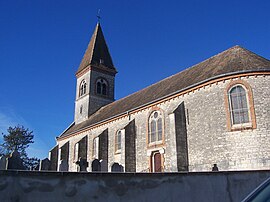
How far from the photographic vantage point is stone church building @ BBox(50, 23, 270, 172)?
15164 millimetres

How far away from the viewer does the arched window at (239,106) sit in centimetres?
1563

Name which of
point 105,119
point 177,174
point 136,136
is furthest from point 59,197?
point 105,119

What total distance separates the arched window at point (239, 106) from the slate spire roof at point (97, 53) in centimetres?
2284

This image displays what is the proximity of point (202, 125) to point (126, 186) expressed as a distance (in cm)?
985

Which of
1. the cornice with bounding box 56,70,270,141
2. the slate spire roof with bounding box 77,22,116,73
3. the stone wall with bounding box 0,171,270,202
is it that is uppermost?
the slate spire roof with bounding box 77,22,116,73

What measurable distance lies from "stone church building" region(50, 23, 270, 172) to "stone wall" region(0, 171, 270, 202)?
11.2 ft

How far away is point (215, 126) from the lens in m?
16.4

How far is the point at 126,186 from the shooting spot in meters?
8.43

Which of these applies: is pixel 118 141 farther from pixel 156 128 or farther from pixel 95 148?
pixel 156 128

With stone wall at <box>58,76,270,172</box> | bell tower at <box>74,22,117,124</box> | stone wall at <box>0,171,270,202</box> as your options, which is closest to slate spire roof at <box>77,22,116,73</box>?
bell tower at <box>74,22,117,124</box>

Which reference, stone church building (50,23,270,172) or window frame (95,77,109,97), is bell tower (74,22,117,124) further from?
stone church building (50,23,270,172)

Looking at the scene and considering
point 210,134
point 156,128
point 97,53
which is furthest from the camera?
point 97,53

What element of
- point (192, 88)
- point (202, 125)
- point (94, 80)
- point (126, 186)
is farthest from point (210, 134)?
point (94, 80)

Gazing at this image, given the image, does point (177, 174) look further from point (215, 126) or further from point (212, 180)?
point (215, 126)
